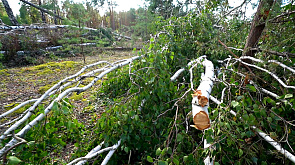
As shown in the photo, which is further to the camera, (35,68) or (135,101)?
(35,68)

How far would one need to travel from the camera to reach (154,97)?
1575 millimetres

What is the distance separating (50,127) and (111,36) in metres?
10.3

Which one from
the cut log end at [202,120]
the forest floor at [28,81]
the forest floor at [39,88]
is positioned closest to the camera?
the cut log end at [202,120]

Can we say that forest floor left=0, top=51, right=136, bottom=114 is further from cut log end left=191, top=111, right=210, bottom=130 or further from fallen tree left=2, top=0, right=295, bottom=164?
cut log end left=191, top=111, right=210, bottom=130

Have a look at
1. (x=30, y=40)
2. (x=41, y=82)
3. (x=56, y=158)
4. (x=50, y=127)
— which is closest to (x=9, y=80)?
(x=41, y=82)

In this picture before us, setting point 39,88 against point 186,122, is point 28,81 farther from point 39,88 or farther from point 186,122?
point 186,122

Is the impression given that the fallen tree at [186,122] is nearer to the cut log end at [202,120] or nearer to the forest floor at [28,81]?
the cut log end at [202,120]

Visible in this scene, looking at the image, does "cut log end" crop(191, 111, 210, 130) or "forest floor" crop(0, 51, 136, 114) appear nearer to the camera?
"cut log end" crop(191, 111, 210, 130)

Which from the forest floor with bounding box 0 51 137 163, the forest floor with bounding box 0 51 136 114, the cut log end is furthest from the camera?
the forest floor with bounding box 0 51 136 114

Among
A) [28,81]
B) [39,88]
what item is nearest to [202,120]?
[39,88]

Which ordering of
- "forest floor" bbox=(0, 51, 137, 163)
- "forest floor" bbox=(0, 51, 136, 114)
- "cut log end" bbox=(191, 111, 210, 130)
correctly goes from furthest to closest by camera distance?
"forest floor" bbox=(0, 51, 136, 114) < "forest floor" bbox=(0, 51, 137, 163) < "cut log end" bbox=(191, 111, 210, 130)

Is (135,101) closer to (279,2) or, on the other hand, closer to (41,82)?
(279,2)

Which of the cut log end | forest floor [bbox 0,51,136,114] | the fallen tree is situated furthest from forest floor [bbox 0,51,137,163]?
the cut log end

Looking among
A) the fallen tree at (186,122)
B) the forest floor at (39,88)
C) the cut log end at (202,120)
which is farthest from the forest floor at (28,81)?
the cut log end at (202,120)
